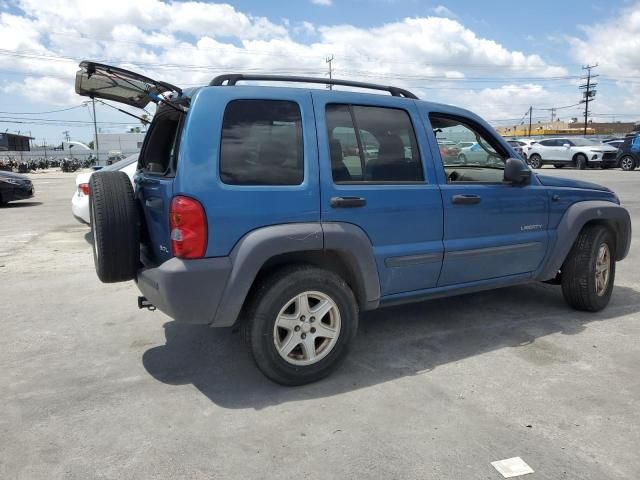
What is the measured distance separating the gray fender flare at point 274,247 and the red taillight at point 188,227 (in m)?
0.21

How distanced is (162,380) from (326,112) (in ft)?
6.83

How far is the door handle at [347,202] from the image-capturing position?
3.25 meters

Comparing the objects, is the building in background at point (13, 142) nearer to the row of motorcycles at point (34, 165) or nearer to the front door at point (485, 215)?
the row of motorcycles at point (34, 165)

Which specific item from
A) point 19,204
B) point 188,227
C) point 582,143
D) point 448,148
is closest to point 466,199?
point 448,148

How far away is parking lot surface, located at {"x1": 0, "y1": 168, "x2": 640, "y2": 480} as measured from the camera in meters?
2.56

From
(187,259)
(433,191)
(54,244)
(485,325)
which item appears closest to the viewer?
(187,259)

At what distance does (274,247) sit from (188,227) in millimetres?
503

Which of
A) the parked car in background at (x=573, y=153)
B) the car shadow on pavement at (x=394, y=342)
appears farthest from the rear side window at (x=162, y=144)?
the parked car in background at (x=573, y=153)

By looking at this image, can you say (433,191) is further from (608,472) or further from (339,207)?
(608,472)

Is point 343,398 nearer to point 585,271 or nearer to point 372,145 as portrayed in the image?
point 372,145

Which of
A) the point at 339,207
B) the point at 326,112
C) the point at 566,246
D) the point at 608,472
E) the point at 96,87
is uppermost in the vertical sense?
the point at 96,87

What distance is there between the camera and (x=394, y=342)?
4.05 meters

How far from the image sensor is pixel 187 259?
2.94m

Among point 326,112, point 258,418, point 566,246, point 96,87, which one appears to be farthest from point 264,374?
point 566,246
